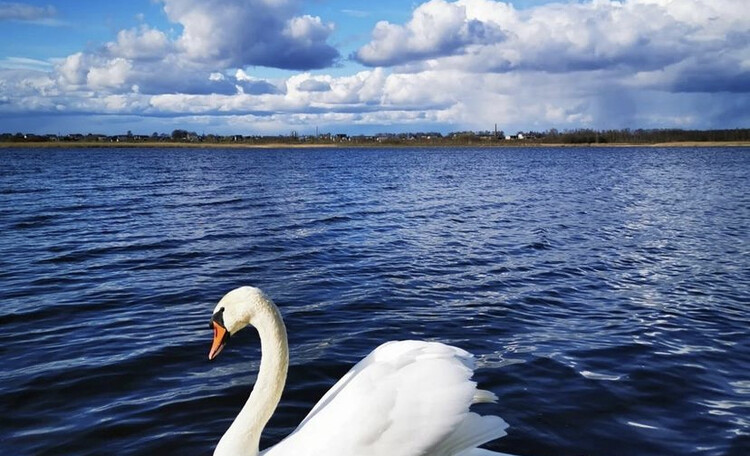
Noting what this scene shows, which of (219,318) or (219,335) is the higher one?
(219,318)

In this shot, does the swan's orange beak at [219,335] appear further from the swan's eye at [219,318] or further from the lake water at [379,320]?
the lake water at [379,320]

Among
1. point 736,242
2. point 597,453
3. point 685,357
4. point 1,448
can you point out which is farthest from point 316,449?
point 736,242

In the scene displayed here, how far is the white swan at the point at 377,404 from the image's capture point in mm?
3971

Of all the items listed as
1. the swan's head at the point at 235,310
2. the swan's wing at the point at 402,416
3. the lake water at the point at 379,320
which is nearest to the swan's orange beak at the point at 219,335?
the swan's head at the point at 235,310

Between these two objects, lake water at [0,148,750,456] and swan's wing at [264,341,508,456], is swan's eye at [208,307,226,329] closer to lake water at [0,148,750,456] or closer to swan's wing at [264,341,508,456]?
swan's wing at [264,341,508,456]

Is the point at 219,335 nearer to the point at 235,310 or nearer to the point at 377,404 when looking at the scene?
the point at 235,310

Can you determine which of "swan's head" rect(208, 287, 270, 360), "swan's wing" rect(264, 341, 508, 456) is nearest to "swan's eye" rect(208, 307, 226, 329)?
"swan's head" rect(208, 287, 270, 360)

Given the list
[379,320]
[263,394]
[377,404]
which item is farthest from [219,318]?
[379,320]

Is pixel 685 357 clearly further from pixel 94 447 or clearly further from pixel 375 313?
pixel 94 447

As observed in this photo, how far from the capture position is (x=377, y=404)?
13.4ft

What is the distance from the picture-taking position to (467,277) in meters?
13.9

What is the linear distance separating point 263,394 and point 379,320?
5.75 meters

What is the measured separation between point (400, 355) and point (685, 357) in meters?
5.52

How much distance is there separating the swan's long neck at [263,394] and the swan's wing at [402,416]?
0.72ft
